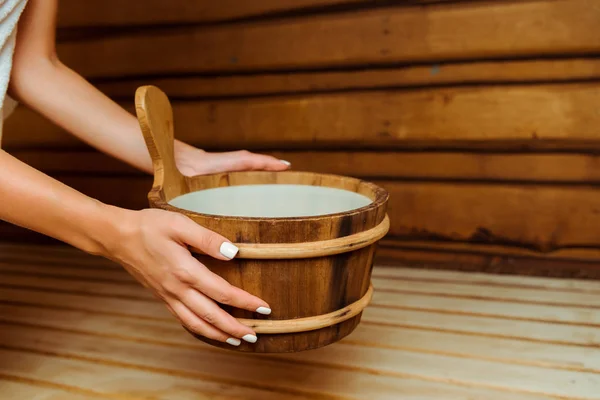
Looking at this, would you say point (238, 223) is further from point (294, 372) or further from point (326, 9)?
point (326, 9)

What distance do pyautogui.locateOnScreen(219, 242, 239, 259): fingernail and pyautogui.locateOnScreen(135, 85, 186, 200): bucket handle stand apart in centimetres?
29

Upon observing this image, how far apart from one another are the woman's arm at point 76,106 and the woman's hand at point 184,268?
1.40 ft

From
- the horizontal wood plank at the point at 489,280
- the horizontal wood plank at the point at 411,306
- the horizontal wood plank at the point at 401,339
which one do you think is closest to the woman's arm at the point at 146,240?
the horizontal wood plank at the point at 401,339

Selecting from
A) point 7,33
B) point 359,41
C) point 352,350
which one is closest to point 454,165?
point 359,41

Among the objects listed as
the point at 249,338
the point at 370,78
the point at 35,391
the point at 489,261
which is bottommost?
the point at 35,391

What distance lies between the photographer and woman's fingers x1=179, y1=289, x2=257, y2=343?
2.78 ft

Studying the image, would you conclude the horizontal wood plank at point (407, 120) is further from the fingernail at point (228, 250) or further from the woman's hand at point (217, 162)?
the fingernail at point (228, 250)

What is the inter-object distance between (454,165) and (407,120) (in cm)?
23

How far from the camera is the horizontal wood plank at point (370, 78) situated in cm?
174

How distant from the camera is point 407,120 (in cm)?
189

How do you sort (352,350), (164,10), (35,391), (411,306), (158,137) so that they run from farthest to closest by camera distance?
(164,10) → (411,306) → (352,350) → (35,391) → (158,137)

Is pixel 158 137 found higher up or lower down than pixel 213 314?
higher up

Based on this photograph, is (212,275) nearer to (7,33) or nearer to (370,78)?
(7,33)

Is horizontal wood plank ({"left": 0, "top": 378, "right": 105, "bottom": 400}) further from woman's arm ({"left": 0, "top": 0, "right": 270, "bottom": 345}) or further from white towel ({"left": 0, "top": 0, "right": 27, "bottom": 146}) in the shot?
white towel ({"left": 0, "top": 0, "right": 27, "bottom": 146})
